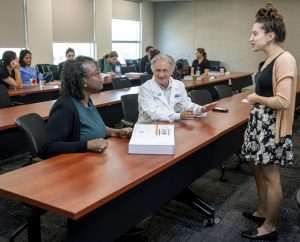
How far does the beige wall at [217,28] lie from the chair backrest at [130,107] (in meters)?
7.71

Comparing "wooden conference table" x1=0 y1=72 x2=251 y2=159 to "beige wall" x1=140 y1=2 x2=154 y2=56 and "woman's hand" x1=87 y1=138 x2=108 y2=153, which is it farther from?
"beige wall" x1=140 y1=2 x2=154 y2=56

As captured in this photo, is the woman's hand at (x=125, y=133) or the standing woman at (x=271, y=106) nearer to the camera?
the standing woman at (x=271, y=106)

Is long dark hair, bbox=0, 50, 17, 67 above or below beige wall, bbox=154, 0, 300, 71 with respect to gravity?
below

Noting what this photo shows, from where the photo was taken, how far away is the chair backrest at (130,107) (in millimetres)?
3312

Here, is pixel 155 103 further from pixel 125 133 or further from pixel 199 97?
pixel 199 97

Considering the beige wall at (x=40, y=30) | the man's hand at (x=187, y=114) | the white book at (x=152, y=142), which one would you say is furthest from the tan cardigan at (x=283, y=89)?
the beige wall at (x=40, y=30)

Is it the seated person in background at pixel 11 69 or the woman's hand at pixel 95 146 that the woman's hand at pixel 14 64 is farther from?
the woman's hand at pixel 95 146

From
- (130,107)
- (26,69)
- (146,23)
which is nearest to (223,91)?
(130,107)

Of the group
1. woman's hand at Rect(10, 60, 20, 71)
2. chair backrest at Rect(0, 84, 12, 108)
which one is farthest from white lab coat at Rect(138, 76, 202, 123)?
woman's hand at Rect(10, 60, 20, 71)

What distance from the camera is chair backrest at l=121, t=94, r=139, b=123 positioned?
10.9 ft

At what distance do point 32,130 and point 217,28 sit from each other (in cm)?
952

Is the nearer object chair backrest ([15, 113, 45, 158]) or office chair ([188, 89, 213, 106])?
chair backrest ([15, 113, 45, 158])

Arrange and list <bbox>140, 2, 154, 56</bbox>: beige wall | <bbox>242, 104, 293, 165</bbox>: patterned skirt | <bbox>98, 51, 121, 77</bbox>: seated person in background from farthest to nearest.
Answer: <bbox>140, 2, 154, 56</bbox>: beige wall → <bbox>98, 51, 121, 77</bbox>: seated person in background → <bbox>242, 104, 293, 165</bbox>: patterned skirt

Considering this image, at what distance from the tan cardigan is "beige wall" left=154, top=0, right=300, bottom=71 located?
8.44 m
